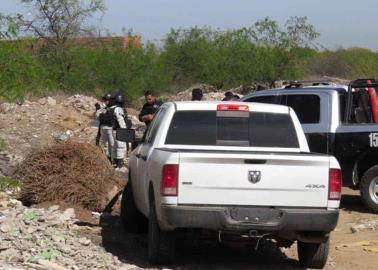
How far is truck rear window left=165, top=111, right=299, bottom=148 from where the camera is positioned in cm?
869

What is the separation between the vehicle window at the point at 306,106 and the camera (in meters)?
12.7

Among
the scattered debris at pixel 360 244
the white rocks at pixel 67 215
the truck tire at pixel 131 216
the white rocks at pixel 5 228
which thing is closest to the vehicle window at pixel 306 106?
the scattered debris at pixel 360 244

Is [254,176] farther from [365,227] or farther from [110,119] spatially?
[110,119]

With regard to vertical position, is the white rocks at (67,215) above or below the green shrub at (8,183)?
below

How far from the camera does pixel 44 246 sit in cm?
817

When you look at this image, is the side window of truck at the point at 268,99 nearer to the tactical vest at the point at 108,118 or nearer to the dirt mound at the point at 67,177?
the dirt mound at the point at 67,177

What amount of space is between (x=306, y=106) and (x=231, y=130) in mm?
4333

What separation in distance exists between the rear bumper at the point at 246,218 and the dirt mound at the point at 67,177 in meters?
4.22

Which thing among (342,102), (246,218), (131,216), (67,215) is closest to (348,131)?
(342,102)

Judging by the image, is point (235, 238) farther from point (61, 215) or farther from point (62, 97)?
point (62, 97)

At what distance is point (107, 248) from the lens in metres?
9.21

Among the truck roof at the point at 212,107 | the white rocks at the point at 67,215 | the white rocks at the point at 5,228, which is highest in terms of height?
the truck roof at the point at 212,107

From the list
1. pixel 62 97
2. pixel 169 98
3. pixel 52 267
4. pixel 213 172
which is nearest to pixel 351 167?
pixel 213 172

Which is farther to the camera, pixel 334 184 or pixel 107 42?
pixel 107 42
